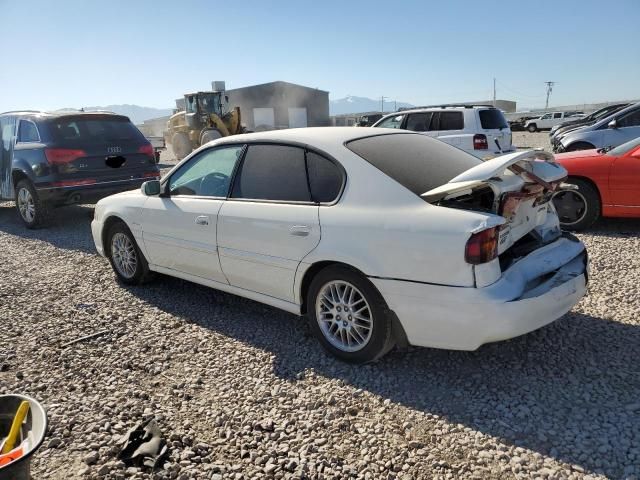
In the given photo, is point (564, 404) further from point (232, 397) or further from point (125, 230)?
point (125, 230)

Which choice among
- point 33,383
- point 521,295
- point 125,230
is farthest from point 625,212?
point 33,383

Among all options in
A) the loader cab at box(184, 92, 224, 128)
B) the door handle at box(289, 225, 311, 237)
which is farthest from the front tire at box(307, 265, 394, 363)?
the loader cab at box(184, 92, 224, 128)

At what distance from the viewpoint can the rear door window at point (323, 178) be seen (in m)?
3.19

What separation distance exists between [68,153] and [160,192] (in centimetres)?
400

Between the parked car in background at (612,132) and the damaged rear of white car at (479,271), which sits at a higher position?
the parked car in background at (612,132)

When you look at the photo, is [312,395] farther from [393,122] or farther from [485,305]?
[393,122]

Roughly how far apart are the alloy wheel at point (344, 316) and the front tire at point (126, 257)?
7.76 feet

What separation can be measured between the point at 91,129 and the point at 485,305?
730 cm

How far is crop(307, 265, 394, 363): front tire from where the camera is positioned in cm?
298

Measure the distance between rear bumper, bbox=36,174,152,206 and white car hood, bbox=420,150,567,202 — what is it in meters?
6.35

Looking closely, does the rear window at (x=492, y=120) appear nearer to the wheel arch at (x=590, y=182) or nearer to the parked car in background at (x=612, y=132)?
the parked car in background at (x=612, y=132)

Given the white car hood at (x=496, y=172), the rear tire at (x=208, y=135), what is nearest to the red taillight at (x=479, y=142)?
the white car hood at (x=496, y=172)

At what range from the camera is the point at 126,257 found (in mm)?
4980

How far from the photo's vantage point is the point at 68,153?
293 inches
